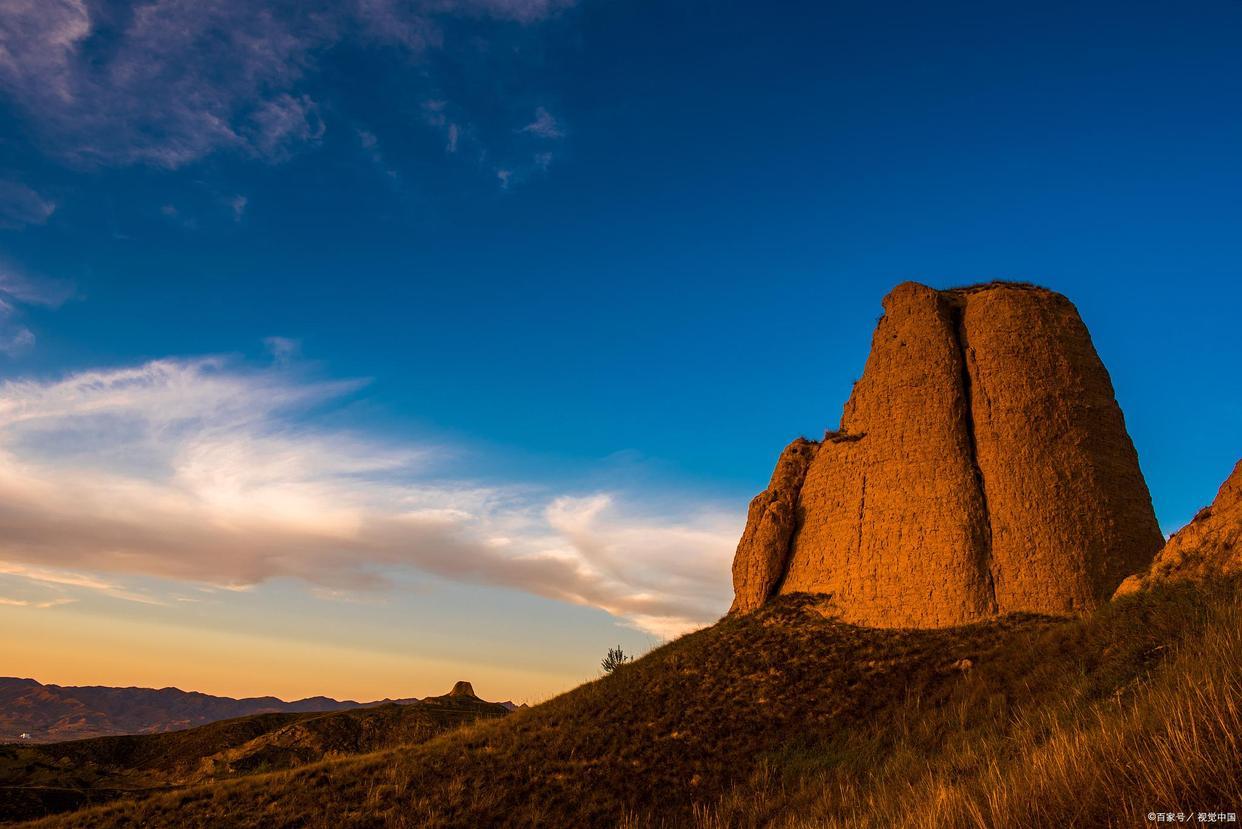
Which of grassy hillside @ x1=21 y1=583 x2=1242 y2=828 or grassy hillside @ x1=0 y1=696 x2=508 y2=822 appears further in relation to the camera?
grassy hillside @ x1=0 y1=696 x2=508 y2=822

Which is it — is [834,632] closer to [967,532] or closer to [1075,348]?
[967,532]

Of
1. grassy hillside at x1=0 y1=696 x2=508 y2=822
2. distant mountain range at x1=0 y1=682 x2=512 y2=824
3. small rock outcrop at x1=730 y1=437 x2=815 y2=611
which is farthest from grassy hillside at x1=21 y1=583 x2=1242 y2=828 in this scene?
grassy hillside at x1=0 y1=696 x2=508 y2=822

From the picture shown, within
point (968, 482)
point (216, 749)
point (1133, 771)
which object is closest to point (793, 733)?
point (968, 482)

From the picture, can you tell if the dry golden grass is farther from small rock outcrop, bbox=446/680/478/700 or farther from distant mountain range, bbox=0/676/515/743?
distant mountain range, bbox=0/676/515/743

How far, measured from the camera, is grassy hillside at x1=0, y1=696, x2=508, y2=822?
27.0 meters

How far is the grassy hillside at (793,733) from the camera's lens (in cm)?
1127

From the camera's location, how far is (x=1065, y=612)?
20.5 meters

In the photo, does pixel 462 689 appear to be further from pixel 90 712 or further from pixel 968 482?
Answer: pixel 90 712

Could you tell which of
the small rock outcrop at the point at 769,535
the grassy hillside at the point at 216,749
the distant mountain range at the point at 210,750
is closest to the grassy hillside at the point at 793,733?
the small rock outcrop at the point at 769,535

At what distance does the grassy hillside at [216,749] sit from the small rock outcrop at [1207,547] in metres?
25.8

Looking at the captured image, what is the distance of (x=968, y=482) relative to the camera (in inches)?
938

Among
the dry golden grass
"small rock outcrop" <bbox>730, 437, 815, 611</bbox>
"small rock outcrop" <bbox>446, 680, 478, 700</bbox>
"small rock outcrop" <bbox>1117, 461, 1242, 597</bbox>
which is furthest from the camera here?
"small rock outcrop" <bbox>446, 680, 478, 700</bbox>

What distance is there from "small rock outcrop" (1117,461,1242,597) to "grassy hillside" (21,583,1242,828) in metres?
1.01

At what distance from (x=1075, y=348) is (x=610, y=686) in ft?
71.1
